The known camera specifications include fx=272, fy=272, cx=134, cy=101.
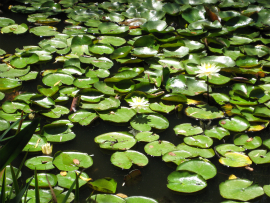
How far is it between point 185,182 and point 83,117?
0.91 metres

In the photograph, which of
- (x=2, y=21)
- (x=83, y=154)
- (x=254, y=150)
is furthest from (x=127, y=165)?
(x=2, y=21)

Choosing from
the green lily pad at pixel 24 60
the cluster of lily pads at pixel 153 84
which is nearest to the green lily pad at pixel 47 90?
the cluster of lily pads at pixel 153 84

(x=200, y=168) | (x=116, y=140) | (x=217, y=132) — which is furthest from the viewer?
(x=217, y=132)

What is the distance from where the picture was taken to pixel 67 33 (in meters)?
3.28

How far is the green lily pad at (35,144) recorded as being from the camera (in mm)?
1762

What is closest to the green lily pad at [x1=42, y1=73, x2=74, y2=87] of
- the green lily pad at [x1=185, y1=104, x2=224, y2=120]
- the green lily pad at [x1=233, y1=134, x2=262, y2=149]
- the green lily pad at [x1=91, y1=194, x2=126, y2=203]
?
the green lily pad at [x1=185, y1=104, x2=224, y2=120]

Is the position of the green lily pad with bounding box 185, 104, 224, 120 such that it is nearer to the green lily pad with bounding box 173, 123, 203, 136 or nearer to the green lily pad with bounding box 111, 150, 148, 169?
the green lily pad with bounding box 173, 123, 203, 136

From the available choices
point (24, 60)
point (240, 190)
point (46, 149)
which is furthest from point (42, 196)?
point (24, 60)

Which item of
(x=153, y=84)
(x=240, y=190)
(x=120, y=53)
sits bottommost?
(x=240, y=190)

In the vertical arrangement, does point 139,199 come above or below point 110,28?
below

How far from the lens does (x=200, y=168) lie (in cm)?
165

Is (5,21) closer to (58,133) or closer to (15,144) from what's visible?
(58,133)

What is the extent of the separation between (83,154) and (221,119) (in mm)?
1080

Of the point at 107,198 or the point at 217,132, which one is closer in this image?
the point at 107,198
